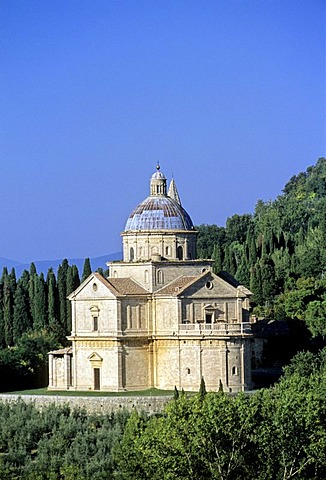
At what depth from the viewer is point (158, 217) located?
234 ft

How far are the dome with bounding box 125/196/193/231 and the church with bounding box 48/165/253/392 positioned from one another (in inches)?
1.8

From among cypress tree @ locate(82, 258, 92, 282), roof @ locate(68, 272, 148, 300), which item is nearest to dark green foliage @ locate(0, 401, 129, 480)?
roof @ locate(68, 272, 148, 300)

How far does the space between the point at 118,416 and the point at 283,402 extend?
40.1 feet

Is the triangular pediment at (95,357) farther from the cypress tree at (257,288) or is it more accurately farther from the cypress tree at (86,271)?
the cypress tree at (257,288)

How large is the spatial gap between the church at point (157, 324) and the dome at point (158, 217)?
5 centimetres

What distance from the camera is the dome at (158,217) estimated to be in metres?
71.2

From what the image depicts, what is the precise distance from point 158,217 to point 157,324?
5.13 metres

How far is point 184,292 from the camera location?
68.9 metres

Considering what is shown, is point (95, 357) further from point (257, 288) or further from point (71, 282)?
point (257, 288)

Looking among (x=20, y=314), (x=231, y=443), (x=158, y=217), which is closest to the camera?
(x=231, y=443)

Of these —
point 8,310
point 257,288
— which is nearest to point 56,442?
point 8,310

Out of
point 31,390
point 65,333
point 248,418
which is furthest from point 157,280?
point 248,418

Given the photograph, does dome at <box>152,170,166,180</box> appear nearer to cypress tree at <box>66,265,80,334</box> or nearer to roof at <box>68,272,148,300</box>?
roof at <box>68,272,148,300</box>

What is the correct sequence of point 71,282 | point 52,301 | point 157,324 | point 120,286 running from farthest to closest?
point 52,301 → point 71,282 → point 120,286 → point 157,324
